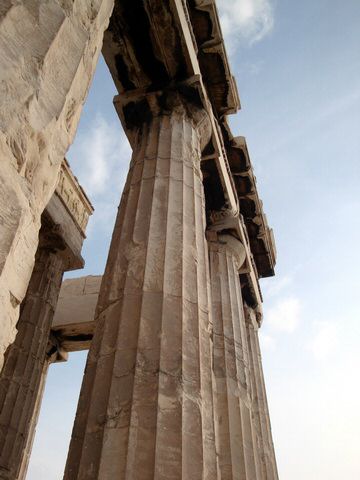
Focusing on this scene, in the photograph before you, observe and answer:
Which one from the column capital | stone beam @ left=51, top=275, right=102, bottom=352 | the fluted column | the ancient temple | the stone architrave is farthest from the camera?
stone beam @ left=51, top=275, right=102, bottom=352

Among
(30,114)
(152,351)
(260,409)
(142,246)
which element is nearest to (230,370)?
(260,409)

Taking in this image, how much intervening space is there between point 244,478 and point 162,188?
611 centimetres

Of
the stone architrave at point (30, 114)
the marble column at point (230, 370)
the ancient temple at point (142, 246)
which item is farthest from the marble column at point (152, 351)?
the stone architrave at point (30, 114)

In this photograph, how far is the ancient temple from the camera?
9.03 feet

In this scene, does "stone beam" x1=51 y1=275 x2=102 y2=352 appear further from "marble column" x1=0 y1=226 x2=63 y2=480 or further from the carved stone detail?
"marble column" x1=0 y1=226 x2=63 y2=480

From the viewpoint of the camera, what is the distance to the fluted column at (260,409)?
Result: 39.1 feet

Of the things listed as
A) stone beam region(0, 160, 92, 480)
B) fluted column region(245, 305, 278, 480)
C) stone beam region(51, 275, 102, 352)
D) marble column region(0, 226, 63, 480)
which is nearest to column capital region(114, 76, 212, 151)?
stone beam region(0, 160, 92, 480)

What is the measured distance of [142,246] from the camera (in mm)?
6691

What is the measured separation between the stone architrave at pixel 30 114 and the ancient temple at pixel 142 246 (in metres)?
0.01

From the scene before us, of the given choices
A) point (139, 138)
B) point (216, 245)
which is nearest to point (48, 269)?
point (216, 245)

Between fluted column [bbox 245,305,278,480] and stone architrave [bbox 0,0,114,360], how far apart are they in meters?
10.0

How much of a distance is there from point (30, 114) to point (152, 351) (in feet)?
11.4

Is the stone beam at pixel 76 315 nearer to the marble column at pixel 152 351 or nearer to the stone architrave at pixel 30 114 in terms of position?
the marble column at pixel 152 351

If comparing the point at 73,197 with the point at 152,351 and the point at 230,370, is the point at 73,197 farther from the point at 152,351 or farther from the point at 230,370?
the point at 152,351
